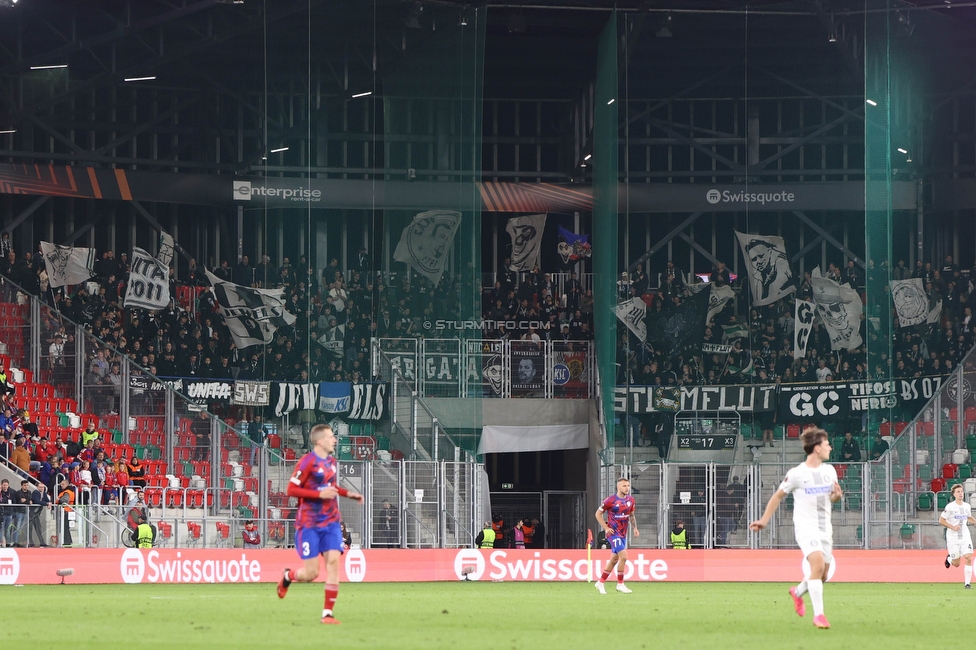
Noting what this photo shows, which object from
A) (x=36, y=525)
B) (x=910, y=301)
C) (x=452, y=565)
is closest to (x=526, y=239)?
(x=910, y=301)

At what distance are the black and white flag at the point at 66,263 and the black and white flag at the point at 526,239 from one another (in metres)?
13.1

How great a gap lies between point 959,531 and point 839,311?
8557mm

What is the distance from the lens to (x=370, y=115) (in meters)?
31.4

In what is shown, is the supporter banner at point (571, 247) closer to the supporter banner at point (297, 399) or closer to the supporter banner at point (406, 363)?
the supporter banner at point (406, 363)

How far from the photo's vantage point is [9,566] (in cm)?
2550

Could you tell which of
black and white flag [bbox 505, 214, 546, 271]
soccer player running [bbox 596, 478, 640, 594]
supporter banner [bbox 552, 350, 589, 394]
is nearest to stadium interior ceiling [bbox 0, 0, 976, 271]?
supporter banner [bbox 552, 350, 589, 394]

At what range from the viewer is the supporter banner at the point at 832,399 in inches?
1220

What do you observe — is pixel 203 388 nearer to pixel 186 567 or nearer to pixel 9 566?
pixel 186 567

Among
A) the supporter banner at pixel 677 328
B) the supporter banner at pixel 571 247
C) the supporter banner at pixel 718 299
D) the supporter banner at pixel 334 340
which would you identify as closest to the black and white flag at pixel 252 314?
the supporter banner at pixel 334 340

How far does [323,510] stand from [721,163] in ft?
82.8

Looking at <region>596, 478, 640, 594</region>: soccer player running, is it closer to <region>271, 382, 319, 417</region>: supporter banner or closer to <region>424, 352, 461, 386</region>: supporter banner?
<region>424, 352, 461, 386</region>: supporter banner

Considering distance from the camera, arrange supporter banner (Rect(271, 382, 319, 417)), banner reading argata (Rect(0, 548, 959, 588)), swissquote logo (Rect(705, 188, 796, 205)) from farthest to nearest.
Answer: swissquote logo (Rect(705, 188, 796, 205))
supporter banner (Rect(271, 382, 319, 417))
banner reading argata (Rect(0, 548, 959, 588))

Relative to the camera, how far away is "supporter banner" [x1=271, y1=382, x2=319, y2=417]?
29109 mm

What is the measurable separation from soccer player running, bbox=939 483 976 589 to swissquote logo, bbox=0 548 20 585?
628 inches
